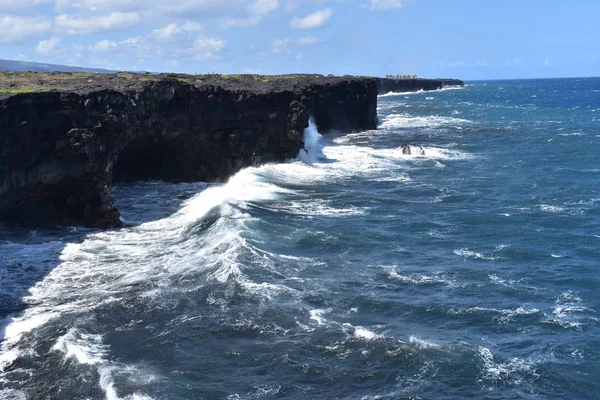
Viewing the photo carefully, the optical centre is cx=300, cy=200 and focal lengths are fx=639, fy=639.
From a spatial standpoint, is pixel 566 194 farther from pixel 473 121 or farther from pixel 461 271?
pixel 473 121

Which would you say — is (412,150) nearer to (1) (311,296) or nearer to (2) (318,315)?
(1) (311,296)

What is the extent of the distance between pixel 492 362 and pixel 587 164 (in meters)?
46.0

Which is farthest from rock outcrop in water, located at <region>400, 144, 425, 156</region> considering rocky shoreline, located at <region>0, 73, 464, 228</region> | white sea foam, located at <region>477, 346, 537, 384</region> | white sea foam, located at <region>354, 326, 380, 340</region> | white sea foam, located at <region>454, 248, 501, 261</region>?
white sea foam, located at <region>477, 346, 537, 384</region>

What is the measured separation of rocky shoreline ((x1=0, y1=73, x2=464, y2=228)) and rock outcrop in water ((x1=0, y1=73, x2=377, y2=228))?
58 mm

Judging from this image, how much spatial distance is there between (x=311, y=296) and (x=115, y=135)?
60.3 ft

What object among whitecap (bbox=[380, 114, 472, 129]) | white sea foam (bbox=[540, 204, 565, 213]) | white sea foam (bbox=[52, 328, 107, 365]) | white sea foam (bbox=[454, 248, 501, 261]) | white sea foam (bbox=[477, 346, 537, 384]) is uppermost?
whitecap (bbox=[380, 114, 472, 129])

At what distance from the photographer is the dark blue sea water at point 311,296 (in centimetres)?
2067

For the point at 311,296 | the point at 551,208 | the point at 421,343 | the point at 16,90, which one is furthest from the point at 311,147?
the point at 421,343

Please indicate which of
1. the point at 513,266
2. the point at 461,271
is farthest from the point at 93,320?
the point at 513,266

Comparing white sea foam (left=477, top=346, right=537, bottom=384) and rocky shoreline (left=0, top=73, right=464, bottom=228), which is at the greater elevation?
rocky shoreline (left=0, top=73, right=464, bottom=228)

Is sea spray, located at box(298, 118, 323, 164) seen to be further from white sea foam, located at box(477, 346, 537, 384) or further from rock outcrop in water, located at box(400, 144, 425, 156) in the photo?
white sea foam, located at box(477, 346, 537, 384)

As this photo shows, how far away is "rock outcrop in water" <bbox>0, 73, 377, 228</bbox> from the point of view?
34344 millimetres

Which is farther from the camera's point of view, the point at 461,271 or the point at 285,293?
the point at 461,271

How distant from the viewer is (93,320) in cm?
2458
